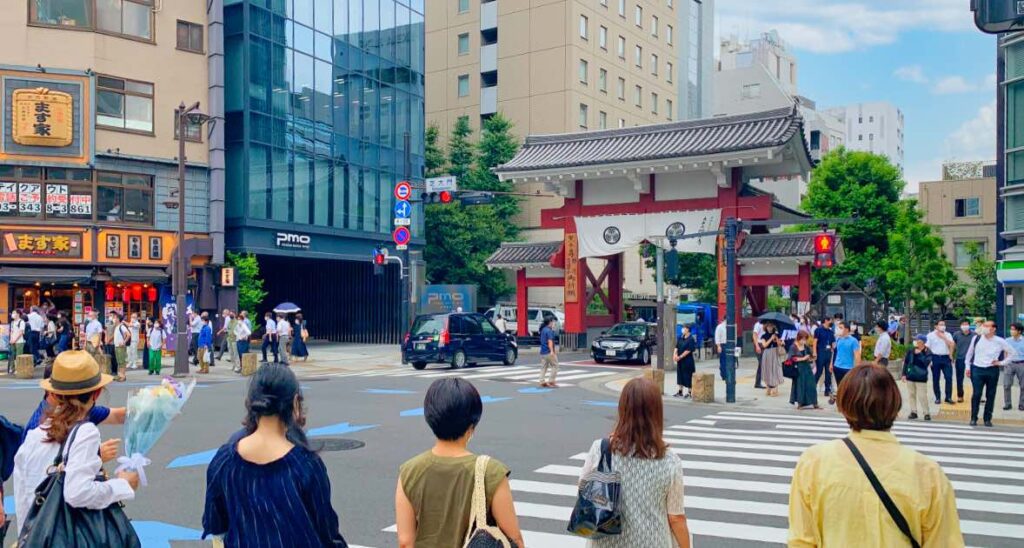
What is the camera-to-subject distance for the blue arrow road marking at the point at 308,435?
1049 cm

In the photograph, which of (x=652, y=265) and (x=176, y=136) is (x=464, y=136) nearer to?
(x=652, y=265)

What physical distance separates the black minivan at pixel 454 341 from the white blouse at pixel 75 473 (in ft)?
72.2

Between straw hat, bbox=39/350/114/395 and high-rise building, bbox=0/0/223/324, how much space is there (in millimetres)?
25552

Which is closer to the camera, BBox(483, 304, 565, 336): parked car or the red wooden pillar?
the red wooden pillar

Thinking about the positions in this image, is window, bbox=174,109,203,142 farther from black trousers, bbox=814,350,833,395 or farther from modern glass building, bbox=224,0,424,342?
black trousers, bbox=814,350,833,395

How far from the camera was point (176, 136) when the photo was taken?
30.9 m

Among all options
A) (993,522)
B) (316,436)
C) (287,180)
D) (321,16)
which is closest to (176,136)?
(287,180)

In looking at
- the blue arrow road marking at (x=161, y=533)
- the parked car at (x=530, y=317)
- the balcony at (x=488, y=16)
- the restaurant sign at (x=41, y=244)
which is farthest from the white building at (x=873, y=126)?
the blue arrow road marking at (x=161, y=533)

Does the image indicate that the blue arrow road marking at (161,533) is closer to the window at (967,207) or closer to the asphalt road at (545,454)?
the asphalt road at (545,454)

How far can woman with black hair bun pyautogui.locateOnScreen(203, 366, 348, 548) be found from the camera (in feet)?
11.7

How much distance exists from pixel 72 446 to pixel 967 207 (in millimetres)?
58085

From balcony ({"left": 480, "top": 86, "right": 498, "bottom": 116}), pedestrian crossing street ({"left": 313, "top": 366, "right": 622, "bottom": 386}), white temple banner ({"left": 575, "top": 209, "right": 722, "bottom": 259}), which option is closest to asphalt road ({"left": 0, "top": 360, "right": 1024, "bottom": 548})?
pedestrian crossing street ({"left": 313, "top": 366, "right": 622, "bottom": 386})

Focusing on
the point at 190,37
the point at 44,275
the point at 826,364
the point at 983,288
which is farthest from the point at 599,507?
the point at 983,288

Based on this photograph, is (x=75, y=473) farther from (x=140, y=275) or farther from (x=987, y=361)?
(x=140, y=275)
